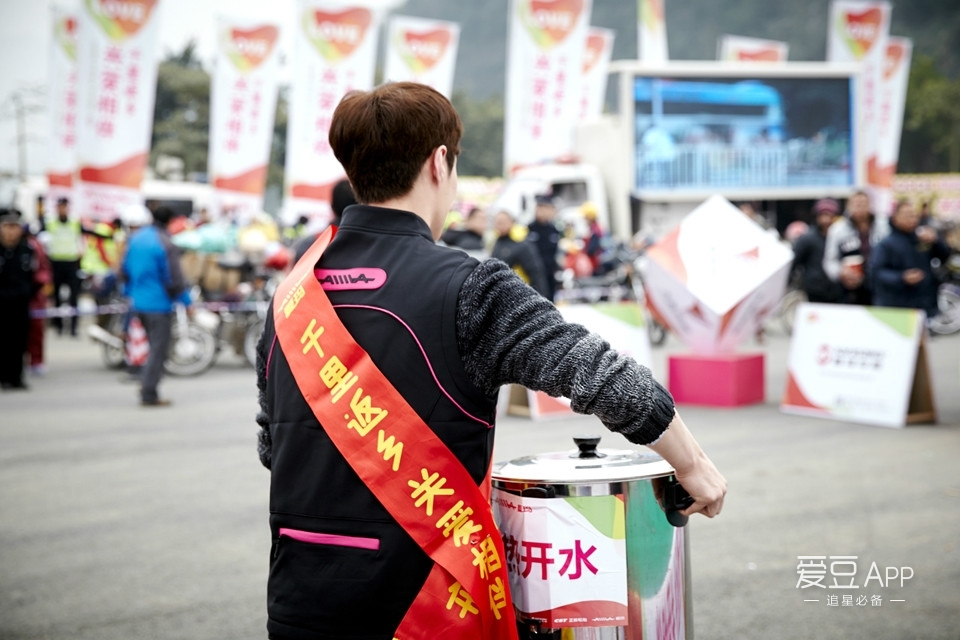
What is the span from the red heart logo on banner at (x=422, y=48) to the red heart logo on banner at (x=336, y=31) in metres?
2.28

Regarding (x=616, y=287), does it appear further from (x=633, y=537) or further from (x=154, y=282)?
(x=633, y=537)

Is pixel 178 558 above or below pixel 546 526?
below

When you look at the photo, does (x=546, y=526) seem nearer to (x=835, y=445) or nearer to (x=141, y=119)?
(x=835, y=445)

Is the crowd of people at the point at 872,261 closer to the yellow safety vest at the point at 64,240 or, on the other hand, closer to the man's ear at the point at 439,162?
the man's ear at the point at 439,162

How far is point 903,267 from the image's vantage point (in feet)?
31.1

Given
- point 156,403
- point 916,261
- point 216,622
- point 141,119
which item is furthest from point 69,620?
point 141,119

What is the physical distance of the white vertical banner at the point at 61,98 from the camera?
82.4 feet

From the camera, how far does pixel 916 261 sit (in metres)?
9.49

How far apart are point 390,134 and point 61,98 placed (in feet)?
85.0

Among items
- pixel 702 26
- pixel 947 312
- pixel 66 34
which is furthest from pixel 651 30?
pixel 702 26

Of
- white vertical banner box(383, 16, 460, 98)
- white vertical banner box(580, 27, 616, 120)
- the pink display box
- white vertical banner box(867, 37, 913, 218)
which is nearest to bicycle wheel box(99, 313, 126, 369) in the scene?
the pink display box

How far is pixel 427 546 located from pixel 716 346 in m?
8.26

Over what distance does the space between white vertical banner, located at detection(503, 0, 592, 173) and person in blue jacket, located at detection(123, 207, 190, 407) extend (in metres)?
14.8

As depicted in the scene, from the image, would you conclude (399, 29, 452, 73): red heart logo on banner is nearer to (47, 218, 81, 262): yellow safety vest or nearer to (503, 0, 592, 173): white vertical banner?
(503, 0, 592, 173): white vertical banner
